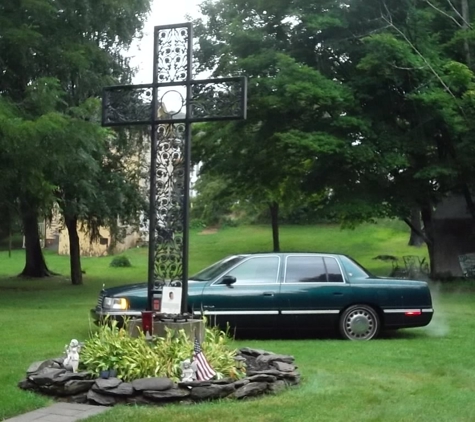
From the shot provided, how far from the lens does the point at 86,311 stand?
728 inches

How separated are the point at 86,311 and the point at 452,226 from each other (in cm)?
1597

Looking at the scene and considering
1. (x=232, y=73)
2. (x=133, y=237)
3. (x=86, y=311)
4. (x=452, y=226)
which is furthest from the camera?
(x=133, y=237)

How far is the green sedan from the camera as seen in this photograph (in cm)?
1262

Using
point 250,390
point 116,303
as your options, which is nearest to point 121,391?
point 250,390

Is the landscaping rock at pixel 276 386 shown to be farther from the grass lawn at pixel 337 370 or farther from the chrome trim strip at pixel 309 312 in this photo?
the chrome trim strip at pixel 309 312

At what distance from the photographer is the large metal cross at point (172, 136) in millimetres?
9312

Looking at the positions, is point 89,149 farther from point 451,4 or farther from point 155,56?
point 451,4

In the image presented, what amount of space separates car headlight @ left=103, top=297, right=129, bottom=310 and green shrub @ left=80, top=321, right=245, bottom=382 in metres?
3.39

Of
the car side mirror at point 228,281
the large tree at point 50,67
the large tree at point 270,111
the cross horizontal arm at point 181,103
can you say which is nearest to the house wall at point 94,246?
the large tree at point 270,111

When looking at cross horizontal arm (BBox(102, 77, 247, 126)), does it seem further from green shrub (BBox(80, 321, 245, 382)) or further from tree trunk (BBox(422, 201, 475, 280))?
tree trunk (BBox(422, 201, 475, 280))

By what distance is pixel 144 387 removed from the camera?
7.84 metres

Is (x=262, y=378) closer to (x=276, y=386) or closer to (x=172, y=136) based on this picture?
(x=276, y=386)

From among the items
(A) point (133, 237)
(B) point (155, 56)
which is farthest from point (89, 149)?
(A) point (133, 237)

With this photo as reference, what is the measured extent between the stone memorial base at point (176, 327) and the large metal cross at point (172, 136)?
28 centimetres
